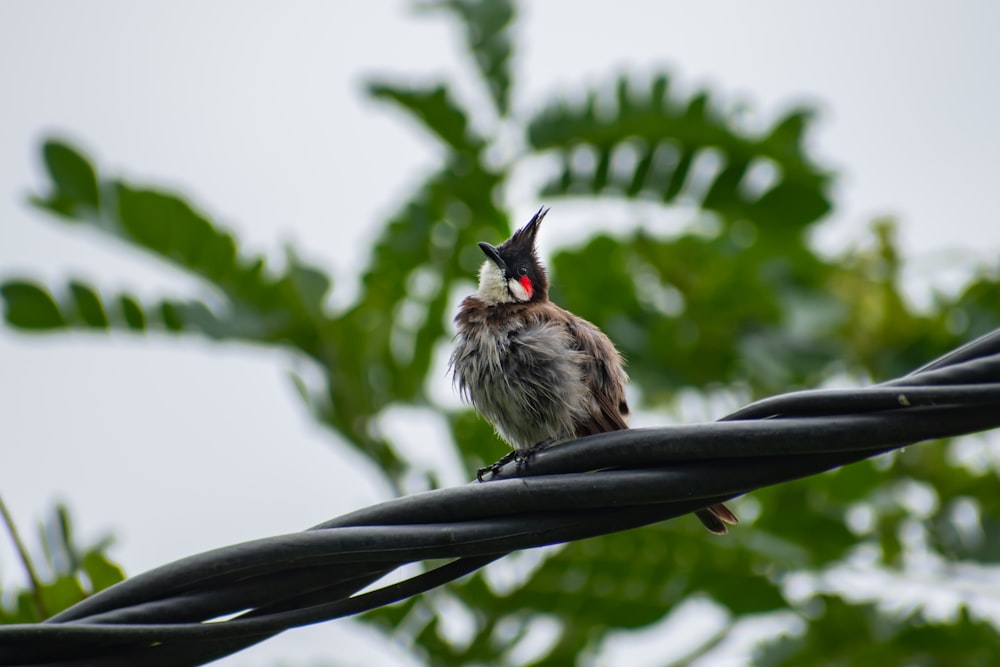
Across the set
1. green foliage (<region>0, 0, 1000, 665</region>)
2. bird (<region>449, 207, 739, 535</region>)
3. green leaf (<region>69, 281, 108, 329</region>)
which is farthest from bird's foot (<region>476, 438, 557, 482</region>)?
green leaf (<region>69, 281, 108, 329</region>)

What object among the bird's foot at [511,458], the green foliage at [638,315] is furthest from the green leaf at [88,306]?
the bird's foot at [511,458]

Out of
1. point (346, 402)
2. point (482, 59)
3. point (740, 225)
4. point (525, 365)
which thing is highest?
point (482, 59)

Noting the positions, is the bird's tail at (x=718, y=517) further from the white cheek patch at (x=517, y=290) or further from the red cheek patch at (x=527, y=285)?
the red cheek patch at (x=527, y=285)

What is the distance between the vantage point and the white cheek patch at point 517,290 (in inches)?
162

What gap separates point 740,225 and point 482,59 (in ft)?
6.32

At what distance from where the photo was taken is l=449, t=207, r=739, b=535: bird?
11.6 ft

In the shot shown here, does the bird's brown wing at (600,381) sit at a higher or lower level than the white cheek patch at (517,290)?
lower

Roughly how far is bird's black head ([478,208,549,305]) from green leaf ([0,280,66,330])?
219 centimetres

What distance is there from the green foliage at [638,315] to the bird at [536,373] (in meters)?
1.09

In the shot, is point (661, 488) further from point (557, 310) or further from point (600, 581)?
point (600, 581)

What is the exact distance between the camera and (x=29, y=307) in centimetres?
497

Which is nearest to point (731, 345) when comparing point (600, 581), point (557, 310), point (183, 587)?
point (600, 581)

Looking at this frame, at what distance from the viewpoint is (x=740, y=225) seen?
6418 millimetres

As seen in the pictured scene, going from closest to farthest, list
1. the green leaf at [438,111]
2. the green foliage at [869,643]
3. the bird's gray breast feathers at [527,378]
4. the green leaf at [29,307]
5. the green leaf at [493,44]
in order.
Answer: the bird's gray breast feathers at [527,378] → the green foliage at [869,643] → the green leaf at [29,307] → the green leaf at [438,111] → the green leaf at [493,44]
